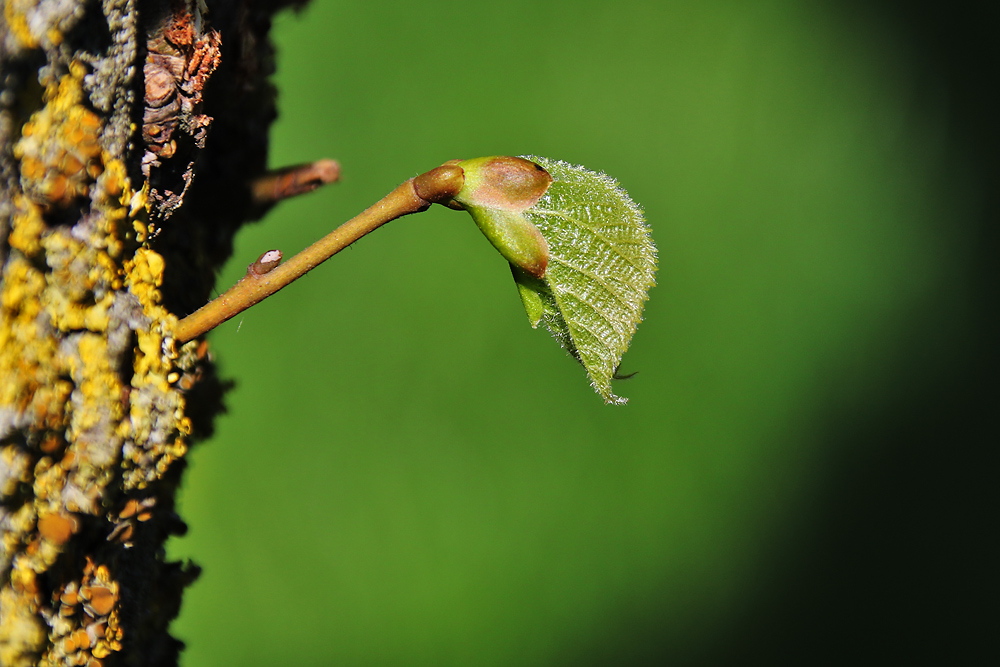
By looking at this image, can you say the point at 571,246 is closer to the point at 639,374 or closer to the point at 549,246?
the point at 549,246

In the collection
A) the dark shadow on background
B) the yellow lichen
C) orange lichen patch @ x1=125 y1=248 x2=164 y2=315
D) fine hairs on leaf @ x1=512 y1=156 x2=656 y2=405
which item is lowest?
the dark shadow on background

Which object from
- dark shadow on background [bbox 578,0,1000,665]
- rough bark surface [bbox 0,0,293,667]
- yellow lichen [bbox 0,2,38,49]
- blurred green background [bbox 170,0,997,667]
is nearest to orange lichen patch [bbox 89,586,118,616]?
rough bark surface [bbox 0,0,293,667]

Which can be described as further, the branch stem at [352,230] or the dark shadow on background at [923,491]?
the dark shadow on background at [923,491]

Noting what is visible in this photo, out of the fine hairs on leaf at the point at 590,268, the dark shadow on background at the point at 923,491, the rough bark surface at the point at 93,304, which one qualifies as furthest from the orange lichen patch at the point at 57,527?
the dark shadow on background at the point at 923,491

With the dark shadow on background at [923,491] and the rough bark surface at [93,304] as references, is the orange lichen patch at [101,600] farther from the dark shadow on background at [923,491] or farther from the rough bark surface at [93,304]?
the dark shadow on background at [923,491]

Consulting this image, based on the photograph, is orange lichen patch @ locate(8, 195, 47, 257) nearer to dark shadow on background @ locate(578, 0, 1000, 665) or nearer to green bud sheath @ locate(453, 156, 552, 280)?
green bud sheath @ locate(453, 156, 552, 280)

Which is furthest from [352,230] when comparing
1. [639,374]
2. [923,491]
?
[923,491]
